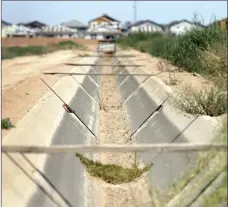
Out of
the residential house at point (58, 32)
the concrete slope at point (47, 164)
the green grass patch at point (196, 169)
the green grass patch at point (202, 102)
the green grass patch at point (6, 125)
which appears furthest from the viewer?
the residential house at point (58, 32)

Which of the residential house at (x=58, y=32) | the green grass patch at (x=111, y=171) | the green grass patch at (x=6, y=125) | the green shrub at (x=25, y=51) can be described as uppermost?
the residential house at (x=58, y=32)

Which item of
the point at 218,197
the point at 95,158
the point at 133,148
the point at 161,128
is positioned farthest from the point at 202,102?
the point at 218,197

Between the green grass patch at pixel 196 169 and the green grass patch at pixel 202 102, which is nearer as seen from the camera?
the green grass patch at pixel 196 169

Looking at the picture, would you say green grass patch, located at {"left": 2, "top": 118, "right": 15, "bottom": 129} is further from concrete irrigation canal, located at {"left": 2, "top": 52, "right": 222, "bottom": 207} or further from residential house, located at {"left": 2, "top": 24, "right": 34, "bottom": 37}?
residential house, located at {"left": 2, "top": 24, "right": 34, "bottom": 37}

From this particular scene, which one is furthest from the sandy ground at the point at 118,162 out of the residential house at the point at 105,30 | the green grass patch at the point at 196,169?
the residential house at the point at 105,30

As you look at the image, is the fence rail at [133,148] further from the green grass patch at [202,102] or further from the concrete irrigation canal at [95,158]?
the green grass patch at [202,102]

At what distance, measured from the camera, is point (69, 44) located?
249 feet

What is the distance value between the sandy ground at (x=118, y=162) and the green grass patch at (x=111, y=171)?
0.14 metres

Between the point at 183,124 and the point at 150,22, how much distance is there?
127464 millimetres

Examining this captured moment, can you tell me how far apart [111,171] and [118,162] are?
0.63m

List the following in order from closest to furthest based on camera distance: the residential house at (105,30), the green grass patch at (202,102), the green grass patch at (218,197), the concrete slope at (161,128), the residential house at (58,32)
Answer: the green grass patch at (218,197) < the concrete slope at (161,128) < the green grass patch at (202,102) < the residential house at (105,30) < the residential house at (58,32)

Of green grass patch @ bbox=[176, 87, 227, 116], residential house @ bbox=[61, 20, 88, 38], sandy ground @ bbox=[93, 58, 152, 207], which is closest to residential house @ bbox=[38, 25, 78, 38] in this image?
residential house @ bbox=[61, 20, 88, 38]

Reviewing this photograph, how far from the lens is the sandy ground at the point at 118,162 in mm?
8133

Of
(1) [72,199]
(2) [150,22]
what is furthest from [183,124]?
(2) [150,22]
